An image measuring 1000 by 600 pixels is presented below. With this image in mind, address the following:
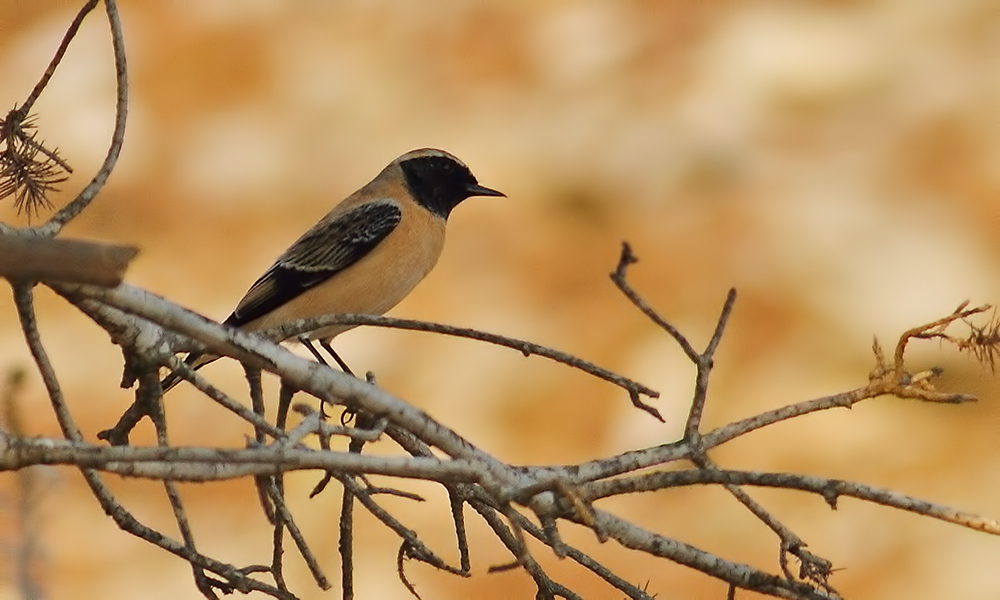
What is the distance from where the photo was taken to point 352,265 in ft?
17.6

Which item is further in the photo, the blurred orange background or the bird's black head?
the blurred orange background

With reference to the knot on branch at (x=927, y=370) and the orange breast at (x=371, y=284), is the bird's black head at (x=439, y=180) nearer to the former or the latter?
the orange breast at (x=371, y=284)

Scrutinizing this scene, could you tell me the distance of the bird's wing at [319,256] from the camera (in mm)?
5387

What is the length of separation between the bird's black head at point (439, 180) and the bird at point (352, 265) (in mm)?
72

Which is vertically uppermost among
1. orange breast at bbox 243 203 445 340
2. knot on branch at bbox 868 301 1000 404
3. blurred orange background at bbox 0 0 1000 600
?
blurred orange background at bbox 0 0 1000 600

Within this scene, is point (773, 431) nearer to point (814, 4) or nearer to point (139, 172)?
point (814, 4)

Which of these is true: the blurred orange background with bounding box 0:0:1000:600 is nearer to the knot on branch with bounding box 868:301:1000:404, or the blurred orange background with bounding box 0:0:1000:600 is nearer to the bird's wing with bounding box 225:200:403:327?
the bird's wing with bounding box 225:200:403:327

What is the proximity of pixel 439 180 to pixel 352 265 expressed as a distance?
807 mm

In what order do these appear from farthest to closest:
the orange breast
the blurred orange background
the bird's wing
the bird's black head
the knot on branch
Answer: the blurred orange background, the bird's black head, the bird's wing, the orange breast, the knot on branch

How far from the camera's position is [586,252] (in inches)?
362

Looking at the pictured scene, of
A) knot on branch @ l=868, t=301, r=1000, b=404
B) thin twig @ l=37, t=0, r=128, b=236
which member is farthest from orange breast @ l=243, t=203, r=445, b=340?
knot on branch @ l=868, t=301, r=1000, b=404

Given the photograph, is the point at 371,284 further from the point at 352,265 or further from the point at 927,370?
the point at 927,370

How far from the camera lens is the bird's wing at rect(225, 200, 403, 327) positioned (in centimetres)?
539

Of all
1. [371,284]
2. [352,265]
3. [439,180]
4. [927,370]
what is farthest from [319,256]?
[927,370]
